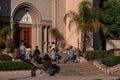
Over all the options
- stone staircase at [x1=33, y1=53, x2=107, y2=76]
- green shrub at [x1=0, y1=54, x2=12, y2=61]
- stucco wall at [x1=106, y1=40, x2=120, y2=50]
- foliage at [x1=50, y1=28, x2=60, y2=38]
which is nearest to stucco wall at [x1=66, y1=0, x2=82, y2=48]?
foliage at [x1=50, y1=28, x2=60, y2=38]

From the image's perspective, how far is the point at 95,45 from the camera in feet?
156

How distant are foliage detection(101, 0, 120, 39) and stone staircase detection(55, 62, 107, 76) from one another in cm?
1073

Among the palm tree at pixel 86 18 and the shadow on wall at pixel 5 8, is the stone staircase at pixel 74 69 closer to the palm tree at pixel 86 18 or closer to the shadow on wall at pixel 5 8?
the palm tree at pixel 86 18

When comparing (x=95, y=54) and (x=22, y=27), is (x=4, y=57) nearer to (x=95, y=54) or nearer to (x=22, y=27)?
(x=22, y=27)

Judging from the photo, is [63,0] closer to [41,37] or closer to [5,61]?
[41,37]

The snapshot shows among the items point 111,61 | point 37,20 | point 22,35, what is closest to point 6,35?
point 22,35

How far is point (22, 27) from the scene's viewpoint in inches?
1612

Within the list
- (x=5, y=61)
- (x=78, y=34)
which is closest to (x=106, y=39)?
(x=78, y=34)

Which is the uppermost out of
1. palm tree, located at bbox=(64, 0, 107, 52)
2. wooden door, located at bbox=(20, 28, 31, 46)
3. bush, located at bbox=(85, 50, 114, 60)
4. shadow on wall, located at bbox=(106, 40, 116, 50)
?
palm tree, located at bbox=(64, 0, 107, 52)

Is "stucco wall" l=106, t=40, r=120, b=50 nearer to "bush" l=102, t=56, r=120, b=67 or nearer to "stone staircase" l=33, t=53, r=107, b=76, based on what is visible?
"bush" l=102, t=56, r=120, b=67

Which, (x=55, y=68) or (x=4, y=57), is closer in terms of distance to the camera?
(x=4, y=57)

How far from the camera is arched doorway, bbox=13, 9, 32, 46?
1585 inches

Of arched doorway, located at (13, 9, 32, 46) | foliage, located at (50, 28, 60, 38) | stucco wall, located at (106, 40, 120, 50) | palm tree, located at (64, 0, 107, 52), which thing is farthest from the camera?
stucco wall, located at (106, 40, 120, 50)

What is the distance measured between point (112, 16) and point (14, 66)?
19.6 m
